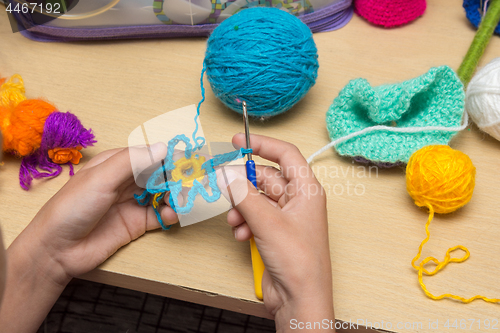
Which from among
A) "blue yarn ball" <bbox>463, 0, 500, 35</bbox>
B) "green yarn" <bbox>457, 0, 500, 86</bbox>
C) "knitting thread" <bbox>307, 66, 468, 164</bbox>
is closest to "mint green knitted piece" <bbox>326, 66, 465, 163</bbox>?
"knitting thread" <bbox>307, 66, 468, 164</bbox>

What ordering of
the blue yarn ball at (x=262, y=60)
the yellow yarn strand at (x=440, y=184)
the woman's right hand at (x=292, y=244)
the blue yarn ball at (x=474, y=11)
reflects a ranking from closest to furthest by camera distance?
the woman's right hand at (x=292, y=244) → the yellow yarn strand at (x=440, y=184) → the blue yarn ball at (x=262, y=60) → the blue yarn ball at (x=474, y=11)

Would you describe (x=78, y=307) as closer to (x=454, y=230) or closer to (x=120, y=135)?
(x=120, y=135)

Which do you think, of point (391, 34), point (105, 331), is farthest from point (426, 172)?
point (105, 331)

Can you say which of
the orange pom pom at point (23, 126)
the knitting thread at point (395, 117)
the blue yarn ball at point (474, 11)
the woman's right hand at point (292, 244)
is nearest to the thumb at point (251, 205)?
the woman's right hand at point (292, 244)

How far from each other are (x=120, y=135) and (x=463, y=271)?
63 cm

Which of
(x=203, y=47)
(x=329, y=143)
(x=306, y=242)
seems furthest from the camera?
(x=203, y=47)

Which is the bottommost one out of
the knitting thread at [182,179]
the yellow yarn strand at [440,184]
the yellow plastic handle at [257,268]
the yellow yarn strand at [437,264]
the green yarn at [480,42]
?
the yellow yarn strand at [437,264]

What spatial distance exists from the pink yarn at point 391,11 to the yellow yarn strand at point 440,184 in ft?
1.48

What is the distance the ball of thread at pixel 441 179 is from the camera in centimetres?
61

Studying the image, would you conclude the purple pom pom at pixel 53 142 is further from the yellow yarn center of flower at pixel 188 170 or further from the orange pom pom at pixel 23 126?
the yellow yarn center of flower at pixel 188 170

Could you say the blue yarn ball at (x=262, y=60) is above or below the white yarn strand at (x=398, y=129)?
above

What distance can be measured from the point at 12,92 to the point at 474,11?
40.1 inches

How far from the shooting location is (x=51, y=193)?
70 centimetres

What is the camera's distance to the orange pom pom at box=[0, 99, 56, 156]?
2.30 feet
